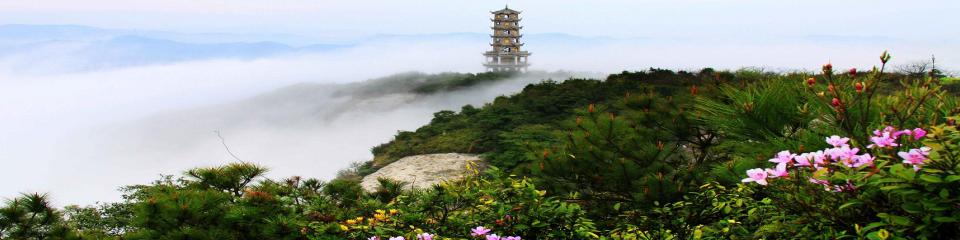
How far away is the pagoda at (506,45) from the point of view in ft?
152

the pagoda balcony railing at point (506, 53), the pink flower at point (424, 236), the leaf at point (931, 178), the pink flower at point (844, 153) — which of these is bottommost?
the pink flower at point (424, 236)

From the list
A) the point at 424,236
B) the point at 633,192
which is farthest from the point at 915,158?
the point at 633,192

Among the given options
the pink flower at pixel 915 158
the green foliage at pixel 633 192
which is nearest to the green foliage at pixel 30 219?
the green foliage at pixel 633 192

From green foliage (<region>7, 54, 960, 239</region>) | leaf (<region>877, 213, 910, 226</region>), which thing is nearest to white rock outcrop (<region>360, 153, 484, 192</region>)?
green foliage (<region>7, 54, 960, 239</region>)

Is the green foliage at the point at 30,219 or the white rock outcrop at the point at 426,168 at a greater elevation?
the green foliage at the point at 30,219

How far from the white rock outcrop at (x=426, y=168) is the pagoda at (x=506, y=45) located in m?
30.7

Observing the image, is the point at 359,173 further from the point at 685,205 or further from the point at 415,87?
the point at 415,87

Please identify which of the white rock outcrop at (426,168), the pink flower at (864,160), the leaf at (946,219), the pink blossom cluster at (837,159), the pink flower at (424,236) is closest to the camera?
the leaf at (946,219)

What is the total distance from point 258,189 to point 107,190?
5628 centimetres

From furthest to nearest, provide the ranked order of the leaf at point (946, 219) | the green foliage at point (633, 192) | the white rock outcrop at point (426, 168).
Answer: the white rock outcrop at point (426, 168) → the green foliage at point (633, 192) → the leaf at point (946, 219)

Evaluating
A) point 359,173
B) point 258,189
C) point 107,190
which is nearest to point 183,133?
point 107,190

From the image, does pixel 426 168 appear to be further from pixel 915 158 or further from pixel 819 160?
pixel 915 158

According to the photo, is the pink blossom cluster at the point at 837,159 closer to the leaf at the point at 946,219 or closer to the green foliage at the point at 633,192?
the green foliage at the point at 633,192

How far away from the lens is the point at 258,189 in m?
4.70
